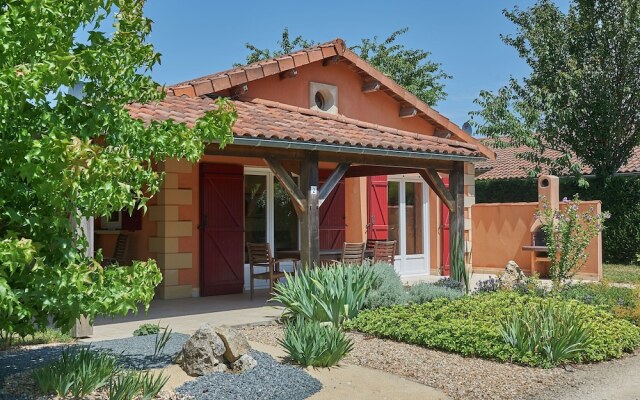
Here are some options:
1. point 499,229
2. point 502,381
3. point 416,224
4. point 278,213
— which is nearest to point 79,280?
point 502,381

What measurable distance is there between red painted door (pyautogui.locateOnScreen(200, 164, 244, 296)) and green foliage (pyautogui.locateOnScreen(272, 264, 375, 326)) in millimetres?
3250

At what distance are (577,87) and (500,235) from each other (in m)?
5.04

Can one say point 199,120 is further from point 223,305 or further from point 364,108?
point 364,108

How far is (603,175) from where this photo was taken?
18891 millimetres

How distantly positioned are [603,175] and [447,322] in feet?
43.3

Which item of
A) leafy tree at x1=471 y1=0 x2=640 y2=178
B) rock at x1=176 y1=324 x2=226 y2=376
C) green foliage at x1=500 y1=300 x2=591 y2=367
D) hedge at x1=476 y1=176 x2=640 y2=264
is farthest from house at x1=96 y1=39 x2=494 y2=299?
hedge at x1=476 y1=176 x2=640 y2=264

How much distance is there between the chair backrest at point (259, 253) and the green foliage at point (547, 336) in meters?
4.70

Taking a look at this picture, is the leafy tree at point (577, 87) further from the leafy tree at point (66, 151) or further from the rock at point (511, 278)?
the leafy tree at point (66, 151)

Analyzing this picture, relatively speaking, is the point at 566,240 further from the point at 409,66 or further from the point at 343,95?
the point at 409,66

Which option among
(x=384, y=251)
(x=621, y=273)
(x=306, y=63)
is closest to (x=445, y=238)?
(x=384, y=251)

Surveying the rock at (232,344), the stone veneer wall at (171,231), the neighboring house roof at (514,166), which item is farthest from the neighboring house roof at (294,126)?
the neighboring house roof at (514,166)

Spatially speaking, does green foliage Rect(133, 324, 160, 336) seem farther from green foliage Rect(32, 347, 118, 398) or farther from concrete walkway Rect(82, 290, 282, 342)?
green foliage Rect(32, 347, 118, 398)

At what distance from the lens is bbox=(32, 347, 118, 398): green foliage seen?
471 centimetres

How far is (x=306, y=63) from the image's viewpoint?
12062 mm
